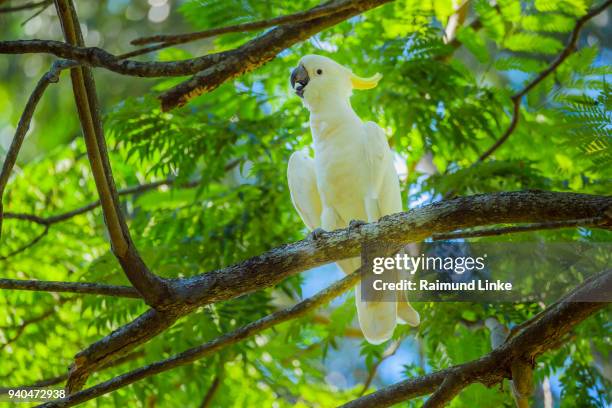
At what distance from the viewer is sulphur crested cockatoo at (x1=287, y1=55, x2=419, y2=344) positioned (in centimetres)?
319

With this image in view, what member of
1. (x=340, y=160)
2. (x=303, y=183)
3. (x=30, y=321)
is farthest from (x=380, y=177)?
(x=30, y=321)

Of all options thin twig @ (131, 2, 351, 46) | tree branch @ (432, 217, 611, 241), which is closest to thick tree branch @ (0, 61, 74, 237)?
thin twig @ (131, 2, 351, 46)

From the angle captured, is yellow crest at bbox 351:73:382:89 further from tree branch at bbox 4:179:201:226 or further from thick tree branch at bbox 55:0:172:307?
thick tree branch at bbox 55:0:172:307

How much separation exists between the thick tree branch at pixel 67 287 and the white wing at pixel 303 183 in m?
1.29

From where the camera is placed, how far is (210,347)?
8.52 feet

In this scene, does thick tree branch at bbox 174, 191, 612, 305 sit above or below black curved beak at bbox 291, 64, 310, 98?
below

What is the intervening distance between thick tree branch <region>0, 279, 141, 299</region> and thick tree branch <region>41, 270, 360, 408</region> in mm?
348

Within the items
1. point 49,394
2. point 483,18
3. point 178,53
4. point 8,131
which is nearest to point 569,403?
point 483,18

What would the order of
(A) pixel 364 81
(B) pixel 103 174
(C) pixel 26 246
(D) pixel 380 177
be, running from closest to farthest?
(B) pixel 103 174, (D) pixel 380 177, (A) pixel 364 81, (C) pixel 26 246

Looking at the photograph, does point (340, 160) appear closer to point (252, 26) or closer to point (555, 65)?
point (252, 26)

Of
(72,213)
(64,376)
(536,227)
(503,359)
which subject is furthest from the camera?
(72,213)

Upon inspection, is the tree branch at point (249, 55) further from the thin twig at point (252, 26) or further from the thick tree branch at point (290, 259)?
the thick tree branch at point (290, 259)

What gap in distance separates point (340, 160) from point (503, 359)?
1177 mm

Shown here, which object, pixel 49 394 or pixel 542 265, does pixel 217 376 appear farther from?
pixel 542 265
